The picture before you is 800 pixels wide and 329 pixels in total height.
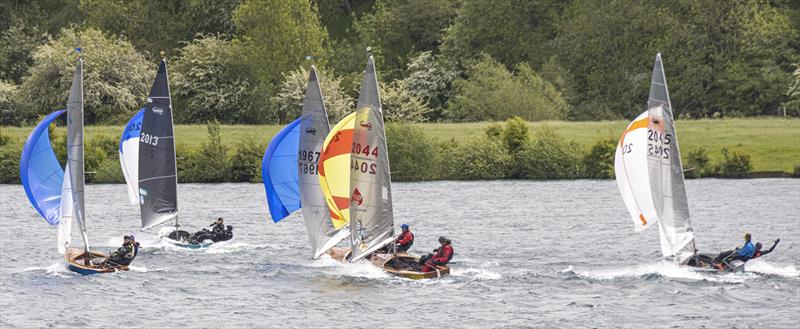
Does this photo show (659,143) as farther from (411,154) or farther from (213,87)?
(213,87)

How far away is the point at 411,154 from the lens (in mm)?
93750

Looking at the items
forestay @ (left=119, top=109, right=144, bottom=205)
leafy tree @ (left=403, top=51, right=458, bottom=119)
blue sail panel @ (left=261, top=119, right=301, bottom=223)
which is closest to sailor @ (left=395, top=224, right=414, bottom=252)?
blue sail panel @ (left=261, top=119, right=301, bottom=223)

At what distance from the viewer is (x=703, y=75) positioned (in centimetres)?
11850

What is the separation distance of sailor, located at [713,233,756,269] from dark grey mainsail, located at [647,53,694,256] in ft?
4.52

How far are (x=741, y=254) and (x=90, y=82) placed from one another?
245ft

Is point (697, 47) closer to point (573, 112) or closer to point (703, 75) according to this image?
point (703, 75)

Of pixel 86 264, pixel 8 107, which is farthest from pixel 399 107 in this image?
pixel 86 264

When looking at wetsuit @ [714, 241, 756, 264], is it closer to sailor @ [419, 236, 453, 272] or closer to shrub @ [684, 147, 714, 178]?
sailor @ [419, 236, 453, 272]

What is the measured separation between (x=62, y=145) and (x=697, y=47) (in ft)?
173

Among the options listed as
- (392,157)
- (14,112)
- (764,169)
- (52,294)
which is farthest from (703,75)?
(52,294)

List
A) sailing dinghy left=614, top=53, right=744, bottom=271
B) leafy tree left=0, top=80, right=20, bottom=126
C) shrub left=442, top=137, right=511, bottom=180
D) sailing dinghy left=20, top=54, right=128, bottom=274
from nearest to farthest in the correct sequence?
sailing dinghy left=614, top=53, right=744, bottom=271, sailing dinghy left=20, top=54, right=128, bottom=274, shrub left=442, top=137, right=511, bottom=180, leafy tree left=0, top=80, right=20, bottom=126

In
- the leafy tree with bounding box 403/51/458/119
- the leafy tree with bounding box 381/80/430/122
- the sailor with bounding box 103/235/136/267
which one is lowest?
the sailor with bounding box 103/235/136/267

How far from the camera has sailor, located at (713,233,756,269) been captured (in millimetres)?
50875

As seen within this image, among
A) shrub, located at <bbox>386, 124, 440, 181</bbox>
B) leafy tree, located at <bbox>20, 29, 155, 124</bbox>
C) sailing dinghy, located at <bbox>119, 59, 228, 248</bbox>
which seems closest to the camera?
sailing dinghy, located at <bbox>119, 59, 228, 248</bbox>
